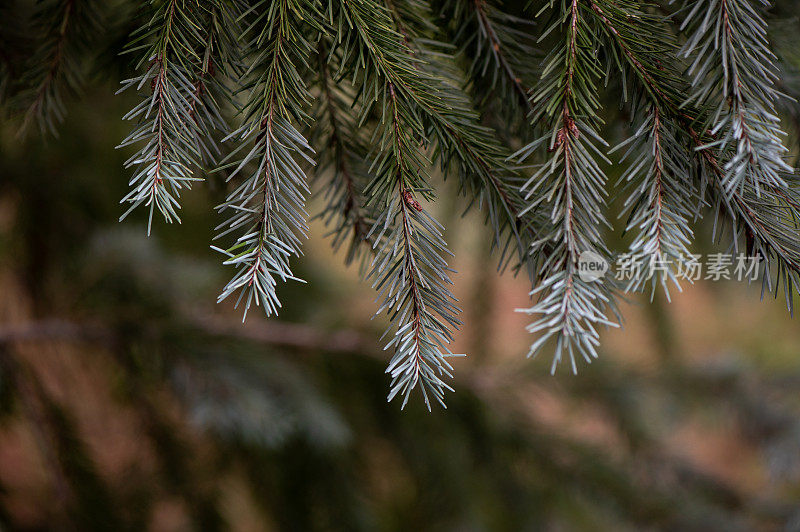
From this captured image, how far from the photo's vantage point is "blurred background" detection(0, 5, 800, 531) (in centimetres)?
122

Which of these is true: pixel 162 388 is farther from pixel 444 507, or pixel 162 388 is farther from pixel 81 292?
pixel 444 507

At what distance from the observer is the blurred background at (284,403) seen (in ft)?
4.02

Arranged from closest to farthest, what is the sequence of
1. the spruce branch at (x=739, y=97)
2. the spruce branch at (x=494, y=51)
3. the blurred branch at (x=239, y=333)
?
the spruce branch at (x=739, y=97), the spruce branch at (x=494, y=51), the blurred branch at (x=239, y=333)

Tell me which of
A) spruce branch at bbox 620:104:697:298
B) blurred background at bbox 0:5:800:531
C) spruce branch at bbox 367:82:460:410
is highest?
spruce branch at bbox 620:104:697:298

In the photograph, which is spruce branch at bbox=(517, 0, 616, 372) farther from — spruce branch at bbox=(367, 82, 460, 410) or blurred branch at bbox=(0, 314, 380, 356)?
blurred branch at bbox=(0, 314, 380, 356)

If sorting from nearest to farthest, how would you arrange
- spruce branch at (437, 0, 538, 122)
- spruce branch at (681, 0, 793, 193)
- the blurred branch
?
spruce branch at (681, 0, 793, 193), spruce branch at (437, 0, 538, 122), the blurred branch

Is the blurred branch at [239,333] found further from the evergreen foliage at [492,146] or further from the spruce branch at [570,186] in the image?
the spruce branch at [570,186]

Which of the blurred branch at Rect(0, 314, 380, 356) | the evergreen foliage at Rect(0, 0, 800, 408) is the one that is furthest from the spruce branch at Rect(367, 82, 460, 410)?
the blurred branch at Rect(0, 314, 380, 356)

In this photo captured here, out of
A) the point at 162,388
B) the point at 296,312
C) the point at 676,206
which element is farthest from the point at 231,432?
the point at 676,206

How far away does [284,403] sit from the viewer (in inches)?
49.8

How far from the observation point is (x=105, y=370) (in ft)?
4.75

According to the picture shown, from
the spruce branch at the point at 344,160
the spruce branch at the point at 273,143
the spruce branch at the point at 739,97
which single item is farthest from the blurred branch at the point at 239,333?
the spruce branch at the point at 739,97

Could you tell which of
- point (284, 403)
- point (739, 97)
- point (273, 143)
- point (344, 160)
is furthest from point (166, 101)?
point (284, 403)

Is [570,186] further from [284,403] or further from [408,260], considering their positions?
[284,403]
